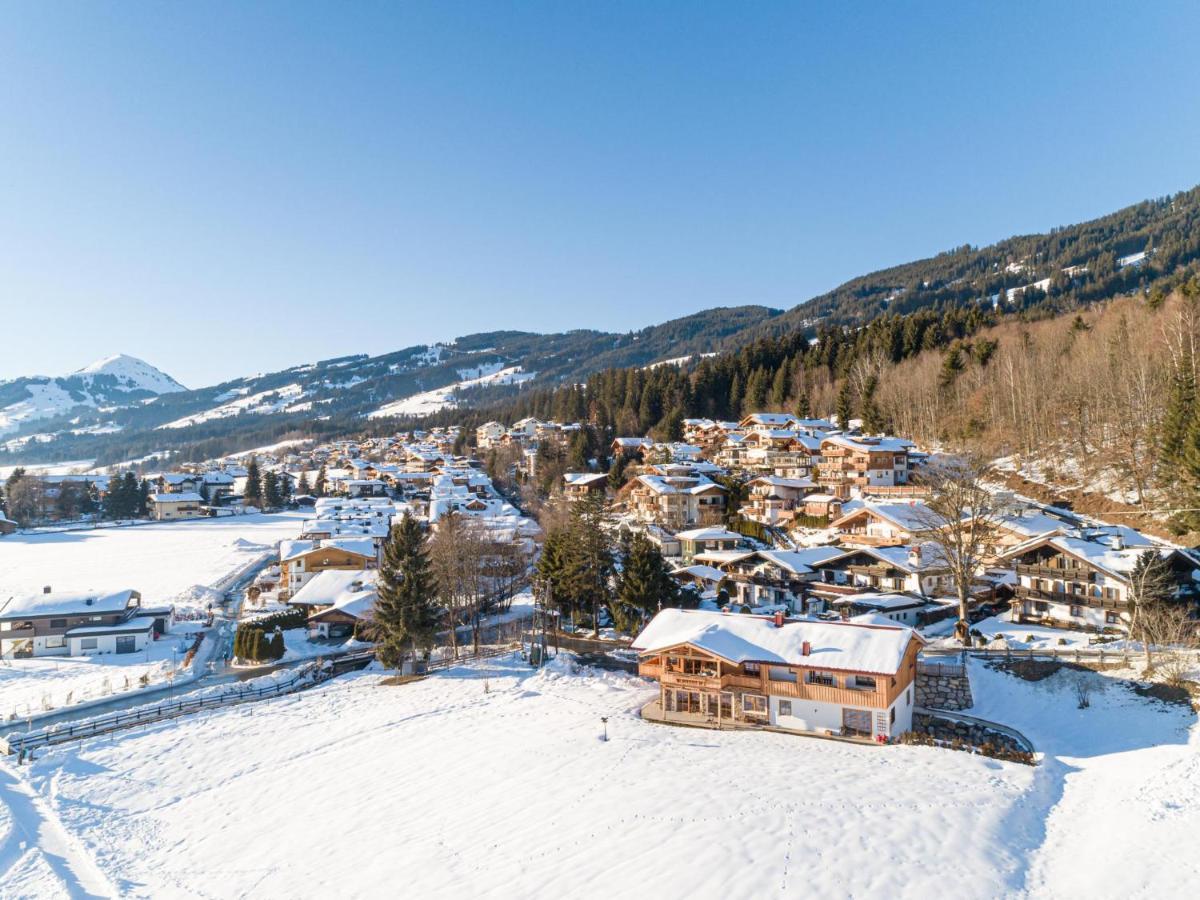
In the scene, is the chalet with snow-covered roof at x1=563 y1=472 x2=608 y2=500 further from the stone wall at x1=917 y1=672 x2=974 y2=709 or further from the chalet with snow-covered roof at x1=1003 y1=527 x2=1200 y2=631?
the stone wall at x1=917 y1=672 x2=974 y2=709

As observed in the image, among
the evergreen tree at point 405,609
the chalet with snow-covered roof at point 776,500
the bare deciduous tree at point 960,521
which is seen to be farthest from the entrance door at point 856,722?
the chalet with snow-covered roof at point 776,500

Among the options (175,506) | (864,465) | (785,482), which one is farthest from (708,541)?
(175,506)

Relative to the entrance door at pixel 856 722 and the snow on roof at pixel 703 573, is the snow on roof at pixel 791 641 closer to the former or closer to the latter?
the entrance door at pixel 856 722

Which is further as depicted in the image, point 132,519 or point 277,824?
point 132,519

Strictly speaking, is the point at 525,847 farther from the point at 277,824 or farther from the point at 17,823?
the point at 17,823

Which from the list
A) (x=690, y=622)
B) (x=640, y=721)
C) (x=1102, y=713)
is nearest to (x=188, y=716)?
(x=640, y=721)


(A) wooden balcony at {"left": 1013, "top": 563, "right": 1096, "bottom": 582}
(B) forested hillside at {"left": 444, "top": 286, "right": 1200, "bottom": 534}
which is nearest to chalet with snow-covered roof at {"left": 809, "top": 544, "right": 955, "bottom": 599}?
(A) wooden balcony at {"left": 1013, "top": 563, "right": 1096, "bottom": 582}
